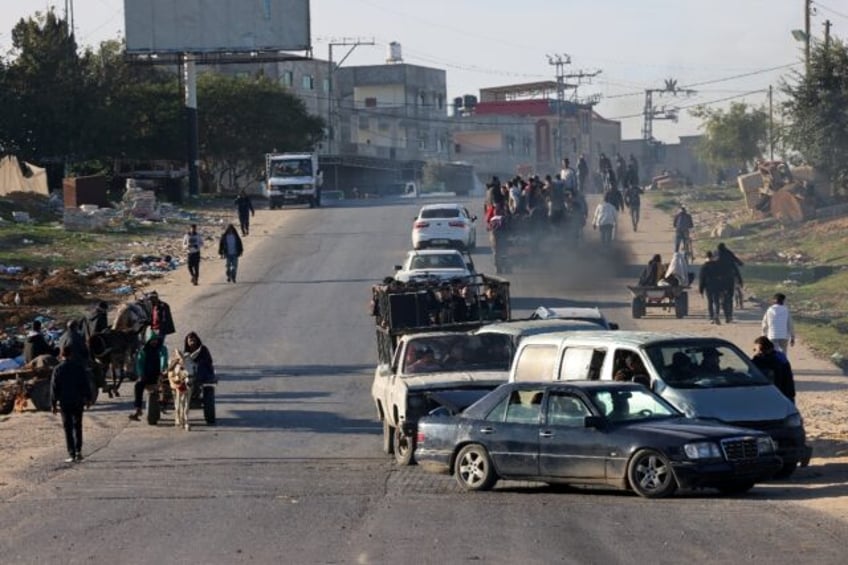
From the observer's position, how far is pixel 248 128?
90312 millimetres

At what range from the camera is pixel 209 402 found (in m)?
23.8

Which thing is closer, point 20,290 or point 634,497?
point 634,497

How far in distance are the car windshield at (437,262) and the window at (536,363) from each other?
1634 cm

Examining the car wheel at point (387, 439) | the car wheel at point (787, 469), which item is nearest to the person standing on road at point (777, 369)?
the car wheel at point (787, 469)

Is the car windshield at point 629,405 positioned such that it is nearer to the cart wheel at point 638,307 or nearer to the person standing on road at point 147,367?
the person standing on road at point 147,367

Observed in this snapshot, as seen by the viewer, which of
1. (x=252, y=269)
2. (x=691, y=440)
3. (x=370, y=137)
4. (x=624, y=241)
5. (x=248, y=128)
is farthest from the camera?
(x=370, y=137)

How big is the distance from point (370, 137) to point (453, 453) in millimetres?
119543

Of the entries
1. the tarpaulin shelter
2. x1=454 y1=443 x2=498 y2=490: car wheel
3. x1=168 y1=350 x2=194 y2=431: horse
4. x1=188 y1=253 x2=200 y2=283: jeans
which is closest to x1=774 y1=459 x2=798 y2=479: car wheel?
x1=454 y1=443 x2=498 y2=490: car wheel

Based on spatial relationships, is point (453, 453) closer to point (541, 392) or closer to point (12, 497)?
point (541, 392)

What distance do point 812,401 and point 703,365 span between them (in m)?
6.85

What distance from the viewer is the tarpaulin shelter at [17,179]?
7131cm

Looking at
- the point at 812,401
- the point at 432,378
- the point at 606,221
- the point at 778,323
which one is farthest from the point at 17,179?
the point at 432,378

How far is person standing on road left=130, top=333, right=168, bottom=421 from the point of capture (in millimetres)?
24234

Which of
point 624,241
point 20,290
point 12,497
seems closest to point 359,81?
point 624,241
